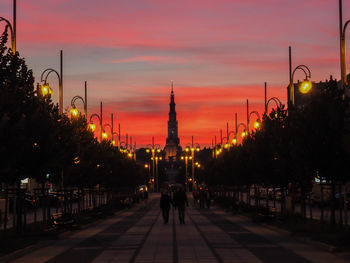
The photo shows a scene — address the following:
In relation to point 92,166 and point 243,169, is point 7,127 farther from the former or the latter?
point 243,169

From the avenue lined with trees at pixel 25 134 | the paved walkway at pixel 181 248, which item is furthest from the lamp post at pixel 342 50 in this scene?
the avenue lined with trees at pixel 25 134

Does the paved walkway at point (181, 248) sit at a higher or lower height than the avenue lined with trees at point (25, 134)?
lower

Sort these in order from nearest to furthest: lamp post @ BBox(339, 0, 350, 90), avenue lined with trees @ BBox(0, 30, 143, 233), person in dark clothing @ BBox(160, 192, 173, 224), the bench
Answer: avenue lined with trees @ BBox(0, 30, 143, 233)
lamp post @ BBox(339, 0, 350, 90)
the bench
person in dark clothing @ BBox(160, 192, 173, 224)

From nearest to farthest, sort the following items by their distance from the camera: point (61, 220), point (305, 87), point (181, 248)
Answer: point (181, 248)
point (305, 87)
point (61, 220)

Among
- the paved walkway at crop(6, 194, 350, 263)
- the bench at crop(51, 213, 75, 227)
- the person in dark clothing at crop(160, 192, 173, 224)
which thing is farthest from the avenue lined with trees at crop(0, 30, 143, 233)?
the person in dark clothing at crop(160, 192, 173, 224)

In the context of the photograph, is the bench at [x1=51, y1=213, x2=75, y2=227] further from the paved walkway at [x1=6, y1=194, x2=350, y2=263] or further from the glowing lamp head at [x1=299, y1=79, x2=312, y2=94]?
the glowing lamp head at [x1=299, y1=79, x2=312, y2=94]

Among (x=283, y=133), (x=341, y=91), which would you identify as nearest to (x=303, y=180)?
(x=283, y=133)

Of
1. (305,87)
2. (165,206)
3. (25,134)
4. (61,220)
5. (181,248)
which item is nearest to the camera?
(181,248)

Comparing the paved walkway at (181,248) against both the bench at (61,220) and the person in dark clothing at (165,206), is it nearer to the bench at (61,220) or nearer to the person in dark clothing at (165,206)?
the bench at (61,220)

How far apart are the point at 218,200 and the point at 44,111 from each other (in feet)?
178

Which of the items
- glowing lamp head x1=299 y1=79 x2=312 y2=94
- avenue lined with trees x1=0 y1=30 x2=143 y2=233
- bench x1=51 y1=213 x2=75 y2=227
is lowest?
bench x1=51 y1=213 x2=75 y2=227

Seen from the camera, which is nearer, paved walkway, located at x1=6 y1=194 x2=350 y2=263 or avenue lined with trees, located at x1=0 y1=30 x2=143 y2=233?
paved walkway, located at x1=6 y1=194 x2=350 y2=263

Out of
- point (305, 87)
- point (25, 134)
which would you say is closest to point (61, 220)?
point (25, 134)

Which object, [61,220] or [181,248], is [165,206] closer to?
[61,220]
